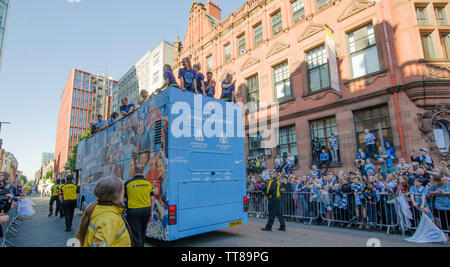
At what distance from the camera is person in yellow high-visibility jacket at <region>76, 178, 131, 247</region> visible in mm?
2254

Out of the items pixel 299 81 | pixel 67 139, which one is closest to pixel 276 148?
pixel 299 81

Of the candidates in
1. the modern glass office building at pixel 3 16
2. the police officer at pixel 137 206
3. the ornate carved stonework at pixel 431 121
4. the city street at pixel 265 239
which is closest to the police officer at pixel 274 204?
the city street at pixel 265 239

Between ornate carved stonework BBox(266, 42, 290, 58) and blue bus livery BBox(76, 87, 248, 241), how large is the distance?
11.4m

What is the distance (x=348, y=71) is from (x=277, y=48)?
5779 millimetres

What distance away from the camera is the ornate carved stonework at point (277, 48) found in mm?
17197

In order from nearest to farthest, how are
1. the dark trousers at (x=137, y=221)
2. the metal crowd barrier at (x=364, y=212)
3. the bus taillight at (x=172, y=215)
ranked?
the dark trousers at (x=137, y=221), the bus taillight at (x=172, y=215), the metal crowd barrier at (x=364, y=212)

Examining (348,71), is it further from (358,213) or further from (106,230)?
(106,230)

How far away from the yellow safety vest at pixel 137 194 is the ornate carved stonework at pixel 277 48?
15053 millimetres

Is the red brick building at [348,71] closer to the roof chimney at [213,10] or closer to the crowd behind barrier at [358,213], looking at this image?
the crowd behind barrier at [358,213]

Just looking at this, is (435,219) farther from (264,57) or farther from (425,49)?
(264,57)

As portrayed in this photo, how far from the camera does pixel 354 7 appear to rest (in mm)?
13578

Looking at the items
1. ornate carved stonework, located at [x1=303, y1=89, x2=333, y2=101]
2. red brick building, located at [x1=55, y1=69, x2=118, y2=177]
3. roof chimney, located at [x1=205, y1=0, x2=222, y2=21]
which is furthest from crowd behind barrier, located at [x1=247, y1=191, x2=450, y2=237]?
red brick building, located at [x1=55, y1=69, x2=118, y2=177]


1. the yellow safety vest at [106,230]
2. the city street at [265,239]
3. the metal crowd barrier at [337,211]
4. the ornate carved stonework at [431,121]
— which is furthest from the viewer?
the ornate carved stonework at [431,121]

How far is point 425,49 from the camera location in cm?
1169
